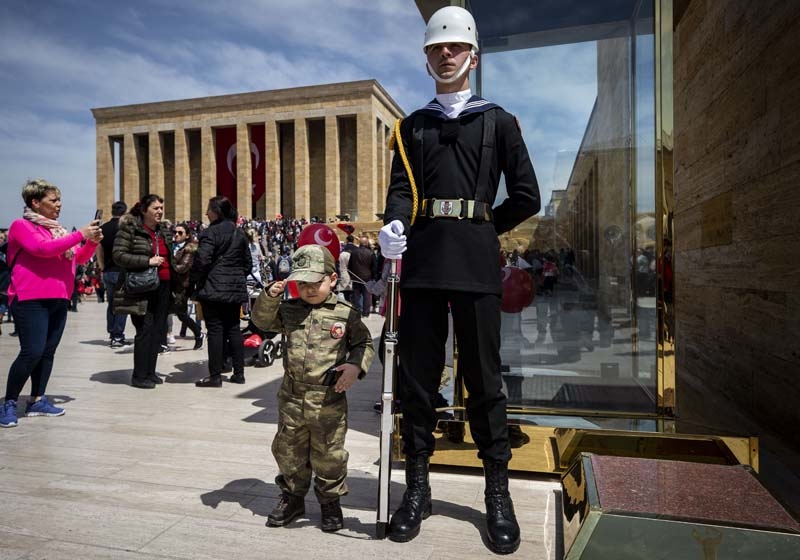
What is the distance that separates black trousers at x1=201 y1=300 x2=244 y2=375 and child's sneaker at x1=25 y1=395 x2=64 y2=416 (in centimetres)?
146

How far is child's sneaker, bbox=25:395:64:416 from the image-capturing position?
185 inches

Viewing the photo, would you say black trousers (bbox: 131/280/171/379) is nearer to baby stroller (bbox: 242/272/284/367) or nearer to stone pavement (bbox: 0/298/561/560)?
stone pavement (bbox: 0/298/561/560)

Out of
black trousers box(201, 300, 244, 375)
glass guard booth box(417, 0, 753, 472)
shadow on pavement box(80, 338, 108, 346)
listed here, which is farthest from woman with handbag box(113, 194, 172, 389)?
shadow on pavement box(80, 338, 108, 346)

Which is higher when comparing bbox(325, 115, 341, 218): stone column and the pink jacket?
bbox(325, 115, 341, 218): stone column

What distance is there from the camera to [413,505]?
2.62 meters

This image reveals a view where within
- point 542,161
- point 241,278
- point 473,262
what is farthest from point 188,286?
point 473,262

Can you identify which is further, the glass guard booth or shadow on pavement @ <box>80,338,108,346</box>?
shadow on pavement @ <box>80,338,108,346</box>

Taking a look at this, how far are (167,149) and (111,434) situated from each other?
5300 cm

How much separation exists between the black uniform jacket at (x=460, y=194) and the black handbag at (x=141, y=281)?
12.7ft

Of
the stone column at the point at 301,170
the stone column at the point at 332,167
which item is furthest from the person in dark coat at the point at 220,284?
the stone column at the point at 301,170

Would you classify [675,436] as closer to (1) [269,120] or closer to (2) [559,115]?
(2) [559,115]

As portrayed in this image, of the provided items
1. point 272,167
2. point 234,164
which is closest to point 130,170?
point 234,164

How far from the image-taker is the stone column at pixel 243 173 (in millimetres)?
46812

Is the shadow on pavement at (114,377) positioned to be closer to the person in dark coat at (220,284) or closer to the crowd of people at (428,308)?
the person in dark coat at (220,284)
